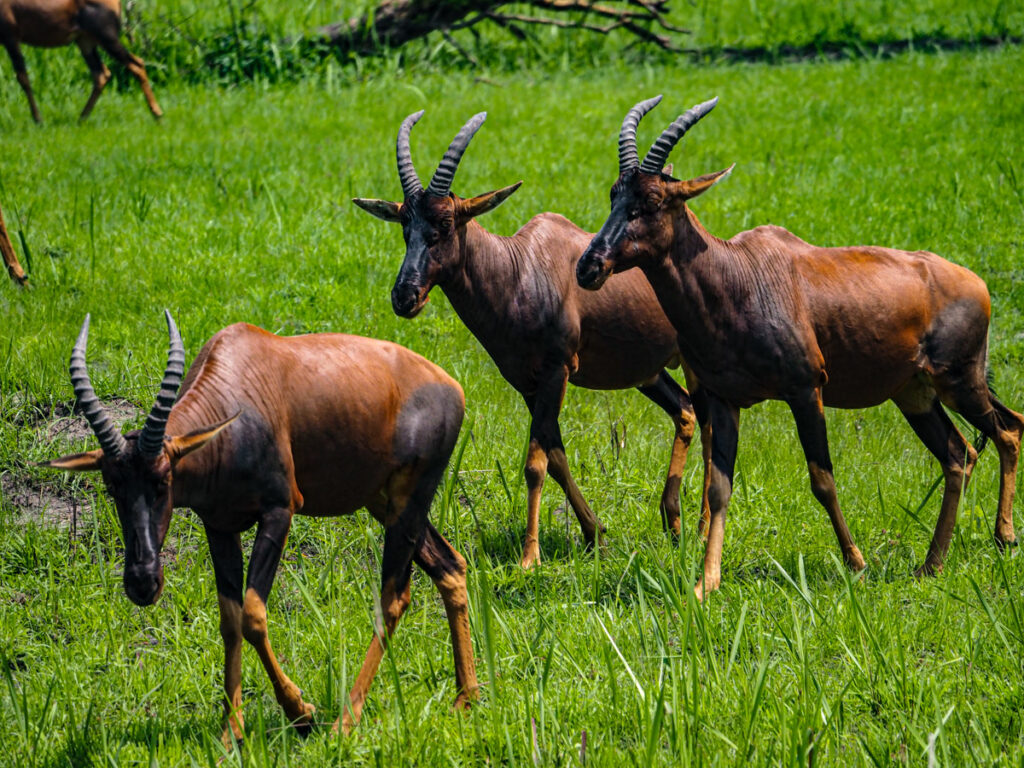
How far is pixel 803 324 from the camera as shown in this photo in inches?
260

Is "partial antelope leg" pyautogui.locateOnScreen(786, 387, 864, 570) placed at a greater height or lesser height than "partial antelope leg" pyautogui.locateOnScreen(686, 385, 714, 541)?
greater

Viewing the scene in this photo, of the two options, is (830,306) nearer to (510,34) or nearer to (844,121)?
(844,121)

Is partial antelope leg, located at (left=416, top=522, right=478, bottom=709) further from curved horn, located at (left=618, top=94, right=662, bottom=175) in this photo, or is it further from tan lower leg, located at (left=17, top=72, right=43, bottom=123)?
tan lower leg, located at (left=17, top=72, right=43, bottom=123)

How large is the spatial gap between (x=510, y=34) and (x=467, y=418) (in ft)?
40.3

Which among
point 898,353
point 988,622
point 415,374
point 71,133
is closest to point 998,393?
point 898,353

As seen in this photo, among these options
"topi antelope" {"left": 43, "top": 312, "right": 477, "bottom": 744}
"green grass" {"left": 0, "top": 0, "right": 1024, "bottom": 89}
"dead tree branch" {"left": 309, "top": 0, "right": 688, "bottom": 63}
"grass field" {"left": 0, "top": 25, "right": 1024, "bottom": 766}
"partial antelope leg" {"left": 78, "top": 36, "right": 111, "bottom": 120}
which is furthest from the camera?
"dead tree branch" {"left": 309, "top": 0, "right": 688, "bottom": 63}

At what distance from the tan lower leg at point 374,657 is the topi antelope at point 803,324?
5.89 feet

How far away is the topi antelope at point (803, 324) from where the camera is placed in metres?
6.32

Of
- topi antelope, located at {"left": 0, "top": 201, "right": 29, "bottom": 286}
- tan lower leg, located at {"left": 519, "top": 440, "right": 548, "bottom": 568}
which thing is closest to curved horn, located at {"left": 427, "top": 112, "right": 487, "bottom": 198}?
tan lower leg, located at {"left": 519, "top": 440, "right": 548, "bottom": 568}

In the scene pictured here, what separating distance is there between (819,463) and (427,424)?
2438 mm

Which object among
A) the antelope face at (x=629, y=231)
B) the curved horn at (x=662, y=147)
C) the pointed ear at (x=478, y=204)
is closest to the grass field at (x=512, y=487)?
the antelope face at (x=629, y=231)

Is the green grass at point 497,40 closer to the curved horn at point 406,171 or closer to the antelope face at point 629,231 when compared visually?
the curved horn at point 406,171

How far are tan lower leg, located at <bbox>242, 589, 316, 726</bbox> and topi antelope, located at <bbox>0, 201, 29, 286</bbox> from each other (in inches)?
225

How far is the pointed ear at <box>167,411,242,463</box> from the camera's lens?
438 centimetres
